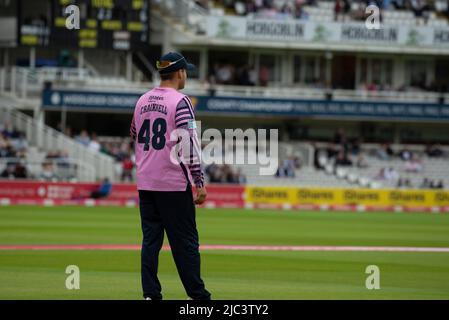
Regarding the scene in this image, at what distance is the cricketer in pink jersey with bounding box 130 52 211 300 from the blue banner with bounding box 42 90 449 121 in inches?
1286

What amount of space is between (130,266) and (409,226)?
12.6 meters

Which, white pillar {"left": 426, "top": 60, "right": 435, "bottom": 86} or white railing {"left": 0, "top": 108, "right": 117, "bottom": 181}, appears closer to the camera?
white railing {"left": 0, "top": 108, "right": 117, "bottom": 181}

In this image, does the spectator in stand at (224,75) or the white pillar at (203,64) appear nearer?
the spectator in stand at (224,75)

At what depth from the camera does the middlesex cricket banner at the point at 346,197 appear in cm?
3562

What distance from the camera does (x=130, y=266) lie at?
12.9 m

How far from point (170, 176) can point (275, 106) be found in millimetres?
35712

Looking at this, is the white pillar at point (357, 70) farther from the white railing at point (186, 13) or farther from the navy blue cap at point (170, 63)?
the navy blue cap at point (170, 63)

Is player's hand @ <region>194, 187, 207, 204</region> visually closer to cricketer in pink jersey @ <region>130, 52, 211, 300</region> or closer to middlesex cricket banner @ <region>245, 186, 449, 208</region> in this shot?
cricketer in pink jersey @ <region>130, 52, 211, 300</region>

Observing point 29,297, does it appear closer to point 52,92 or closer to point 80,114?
point 52,92

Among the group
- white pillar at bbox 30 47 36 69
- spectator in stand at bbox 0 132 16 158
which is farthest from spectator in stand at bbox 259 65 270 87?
spectator in stand at bbox 0 132 16 158

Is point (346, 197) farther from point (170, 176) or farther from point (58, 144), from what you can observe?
point (170, 176)

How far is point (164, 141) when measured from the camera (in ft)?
29.9

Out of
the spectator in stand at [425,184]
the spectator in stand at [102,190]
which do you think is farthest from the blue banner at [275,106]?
the spectator in stand at [102,190]

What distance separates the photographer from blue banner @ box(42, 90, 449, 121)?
42.1m
